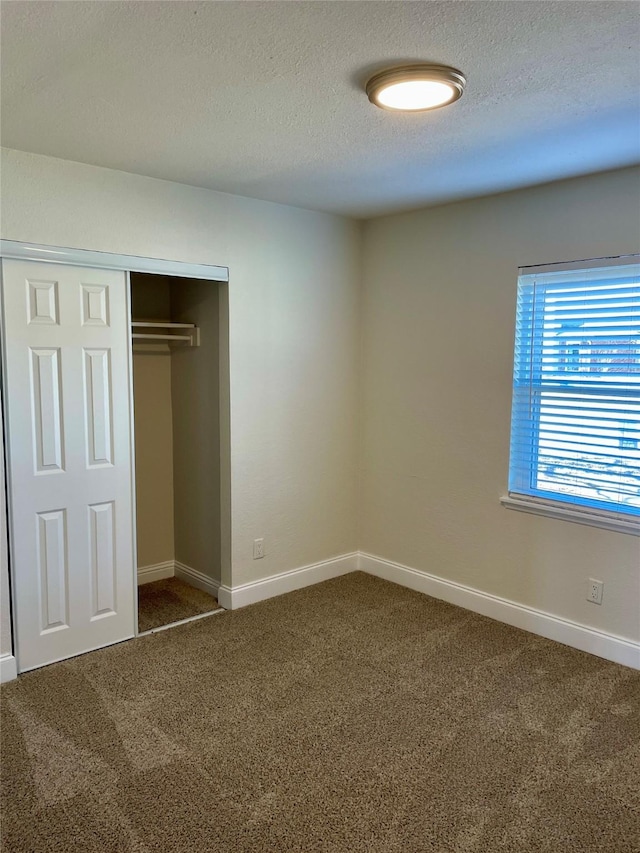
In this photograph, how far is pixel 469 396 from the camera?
374cm

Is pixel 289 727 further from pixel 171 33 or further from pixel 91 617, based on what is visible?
pixel 171 33

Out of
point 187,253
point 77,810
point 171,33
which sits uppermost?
point 171,33

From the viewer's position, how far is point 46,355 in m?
2.96

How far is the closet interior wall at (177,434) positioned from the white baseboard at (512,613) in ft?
3.90

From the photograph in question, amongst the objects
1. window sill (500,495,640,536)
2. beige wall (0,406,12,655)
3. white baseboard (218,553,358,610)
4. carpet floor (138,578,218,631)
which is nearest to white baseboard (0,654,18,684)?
beige wall (0,406,12,655)

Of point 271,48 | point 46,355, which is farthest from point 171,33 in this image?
point 46,355

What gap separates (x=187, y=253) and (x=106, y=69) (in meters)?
1.47

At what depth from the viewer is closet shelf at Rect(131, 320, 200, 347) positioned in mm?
3812

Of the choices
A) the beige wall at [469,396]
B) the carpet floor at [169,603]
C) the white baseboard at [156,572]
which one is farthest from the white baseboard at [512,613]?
the white baseboard at [156,572]

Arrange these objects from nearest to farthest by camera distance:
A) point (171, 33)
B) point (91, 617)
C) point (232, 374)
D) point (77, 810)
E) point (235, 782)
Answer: point (171, 33) → point (77, 810) → point (235, 782) → point (91, 617) → point (232, 374)

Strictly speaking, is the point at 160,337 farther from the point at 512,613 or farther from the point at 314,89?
the point at 512,613

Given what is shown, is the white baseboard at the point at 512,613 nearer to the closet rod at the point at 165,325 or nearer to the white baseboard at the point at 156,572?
the white baseboard at the point at 156,572

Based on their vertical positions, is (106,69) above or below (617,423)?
above

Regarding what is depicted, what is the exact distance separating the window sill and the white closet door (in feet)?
7.00
